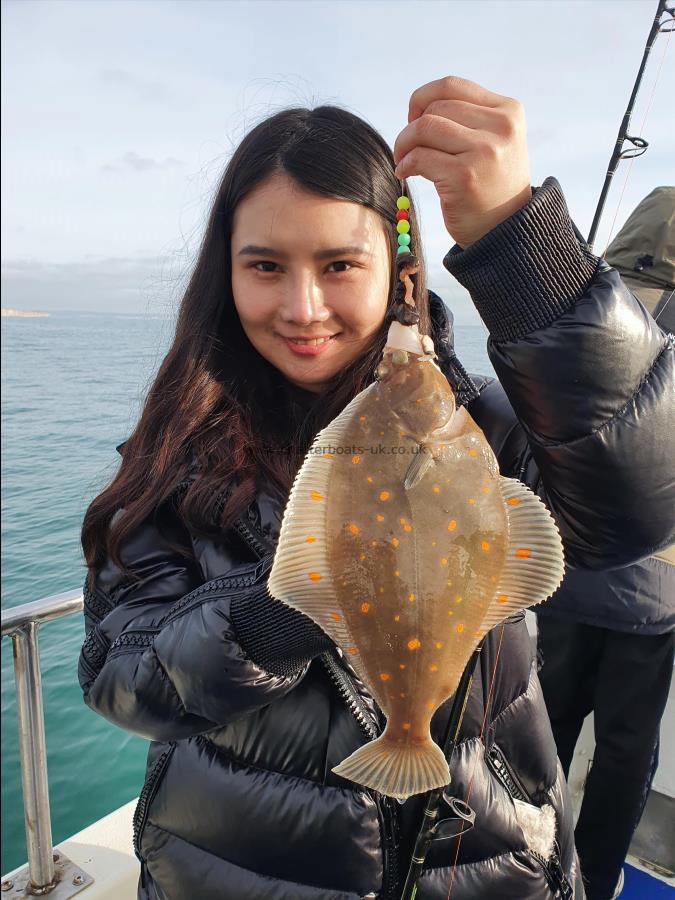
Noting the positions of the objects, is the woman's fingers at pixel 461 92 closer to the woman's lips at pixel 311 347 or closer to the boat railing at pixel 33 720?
the woman's lips at pixel 311 347

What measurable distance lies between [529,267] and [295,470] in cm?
96

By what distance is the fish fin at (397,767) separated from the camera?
1.22 m

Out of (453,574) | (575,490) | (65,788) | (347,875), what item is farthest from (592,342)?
(65,788)

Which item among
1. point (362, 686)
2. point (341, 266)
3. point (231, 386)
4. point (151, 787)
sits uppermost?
point (341, 266)

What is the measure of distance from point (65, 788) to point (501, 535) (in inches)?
295

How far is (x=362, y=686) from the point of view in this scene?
161cm

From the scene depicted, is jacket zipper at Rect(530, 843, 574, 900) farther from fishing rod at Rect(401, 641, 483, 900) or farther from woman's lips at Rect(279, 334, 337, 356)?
woman's lips at Rect(279, 334, 337, 356)

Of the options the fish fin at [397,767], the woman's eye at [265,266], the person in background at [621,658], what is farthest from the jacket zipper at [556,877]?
the woman's eye at [265,266]

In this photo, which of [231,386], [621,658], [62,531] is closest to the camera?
[231,386]

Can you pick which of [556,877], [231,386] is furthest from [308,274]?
[556,877]

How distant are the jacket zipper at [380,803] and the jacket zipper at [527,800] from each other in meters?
0.33

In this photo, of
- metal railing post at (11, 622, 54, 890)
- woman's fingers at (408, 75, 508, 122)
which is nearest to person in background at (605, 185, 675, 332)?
woman's fingers at (408, 75, 508, 122)

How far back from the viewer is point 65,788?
270 inches

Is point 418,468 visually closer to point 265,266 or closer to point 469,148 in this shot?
point 469,148
